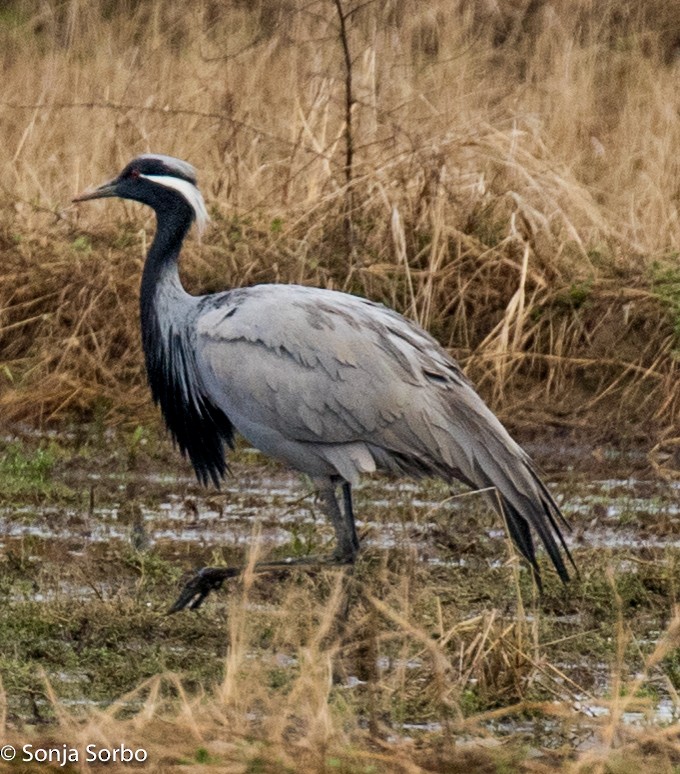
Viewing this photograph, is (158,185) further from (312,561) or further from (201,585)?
(201,585)

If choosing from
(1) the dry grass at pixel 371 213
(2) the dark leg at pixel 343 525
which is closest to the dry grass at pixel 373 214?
(1) the dry grass at pixel 371 213

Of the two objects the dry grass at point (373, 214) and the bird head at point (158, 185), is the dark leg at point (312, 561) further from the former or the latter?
the dry grass at point (373, 214)

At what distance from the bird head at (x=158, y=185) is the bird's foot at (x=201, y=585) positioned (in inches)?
58.7

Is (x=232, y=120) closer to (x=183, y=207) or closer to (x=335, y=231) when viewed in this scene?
(x=335, y=231)

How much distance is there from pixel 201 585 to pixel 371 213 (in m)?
3.51

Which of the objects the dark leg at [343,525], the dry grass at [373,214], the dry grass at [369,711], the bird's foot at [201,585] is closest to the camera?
the dry grass at [369,711]

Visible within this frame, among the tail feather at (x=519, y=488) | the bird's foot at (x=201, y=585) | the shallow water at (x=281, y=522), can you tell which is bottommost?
the shallow water at (x=281, y=522)

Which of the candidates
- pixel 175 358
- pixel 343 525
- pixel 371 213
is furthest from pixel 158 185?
Result: pixel 371 213

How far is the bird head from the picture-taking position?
5.94 meters

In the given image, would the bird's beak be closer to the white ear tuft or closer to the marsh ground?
the white ear tuft

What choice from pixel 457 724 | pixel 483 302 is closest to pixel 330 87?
pixel 483 302

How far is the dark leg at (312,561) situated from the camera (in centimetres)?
494

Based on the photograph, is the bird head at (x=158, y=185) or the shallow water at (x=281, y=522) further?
the bird head at (x=158, y=185)

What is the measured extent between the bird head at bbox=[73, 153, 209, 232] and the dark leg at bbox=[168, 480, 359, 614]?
116 cm
